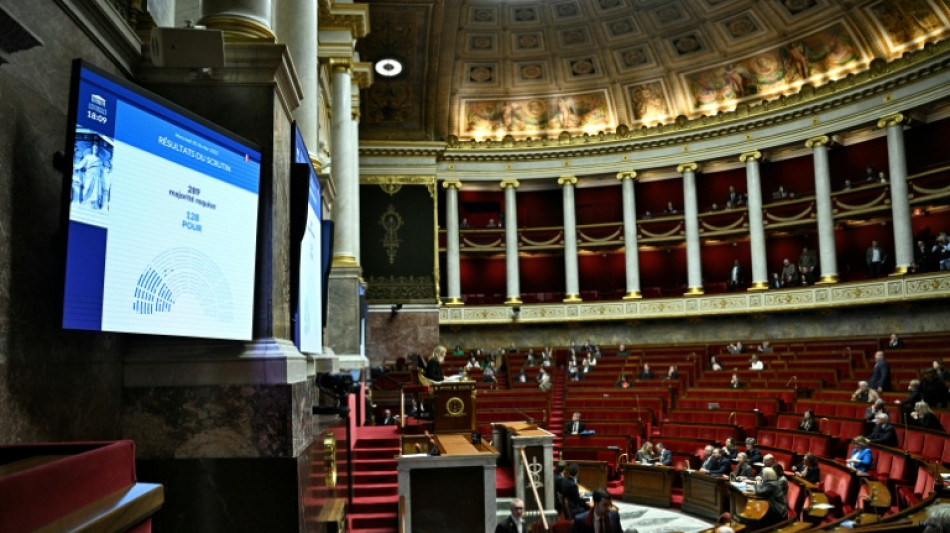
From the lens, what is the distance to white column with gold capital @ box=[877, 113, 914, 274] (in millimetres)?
22078

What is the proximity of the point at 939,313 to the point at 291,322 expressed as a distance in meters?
21.2

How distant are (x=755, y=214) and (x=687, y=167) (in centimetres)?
302

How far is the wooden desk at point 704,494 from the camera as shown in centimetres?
1157

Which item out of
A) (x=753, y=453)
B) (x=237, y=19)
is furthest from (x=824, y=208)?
(x=237, y=19)

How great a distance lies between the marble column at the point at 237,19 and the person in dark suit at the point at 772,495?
25.3 ft

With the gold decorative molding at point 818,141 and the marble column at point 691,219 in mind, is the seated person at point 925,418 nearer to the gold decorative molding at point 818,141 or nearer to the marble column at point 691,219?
the gold decorative molding at point 818,141

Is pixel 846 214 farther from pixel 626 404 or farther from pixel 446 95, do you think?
pixel 446 95

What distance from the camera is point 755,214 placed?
84.8ft

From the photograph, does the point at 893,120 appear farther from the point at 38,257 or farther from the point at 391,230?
the point at 38,257

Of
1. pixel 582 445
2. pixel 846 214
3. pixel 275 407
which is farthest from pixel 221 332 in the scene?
pixel 846 214

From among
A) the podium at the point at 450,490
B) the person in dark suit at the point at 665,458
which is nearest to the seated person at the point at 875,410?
the person in dark suit at the point at 665,458

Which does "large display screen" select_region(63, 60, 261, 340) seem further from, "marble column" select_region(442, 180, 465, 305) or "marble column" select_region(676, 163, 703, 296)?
"marble column" select_region(442, 180, 465, 305)

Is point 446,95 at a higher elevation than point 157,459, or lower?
higher

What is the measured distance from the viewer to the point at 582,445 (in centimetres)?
1505
